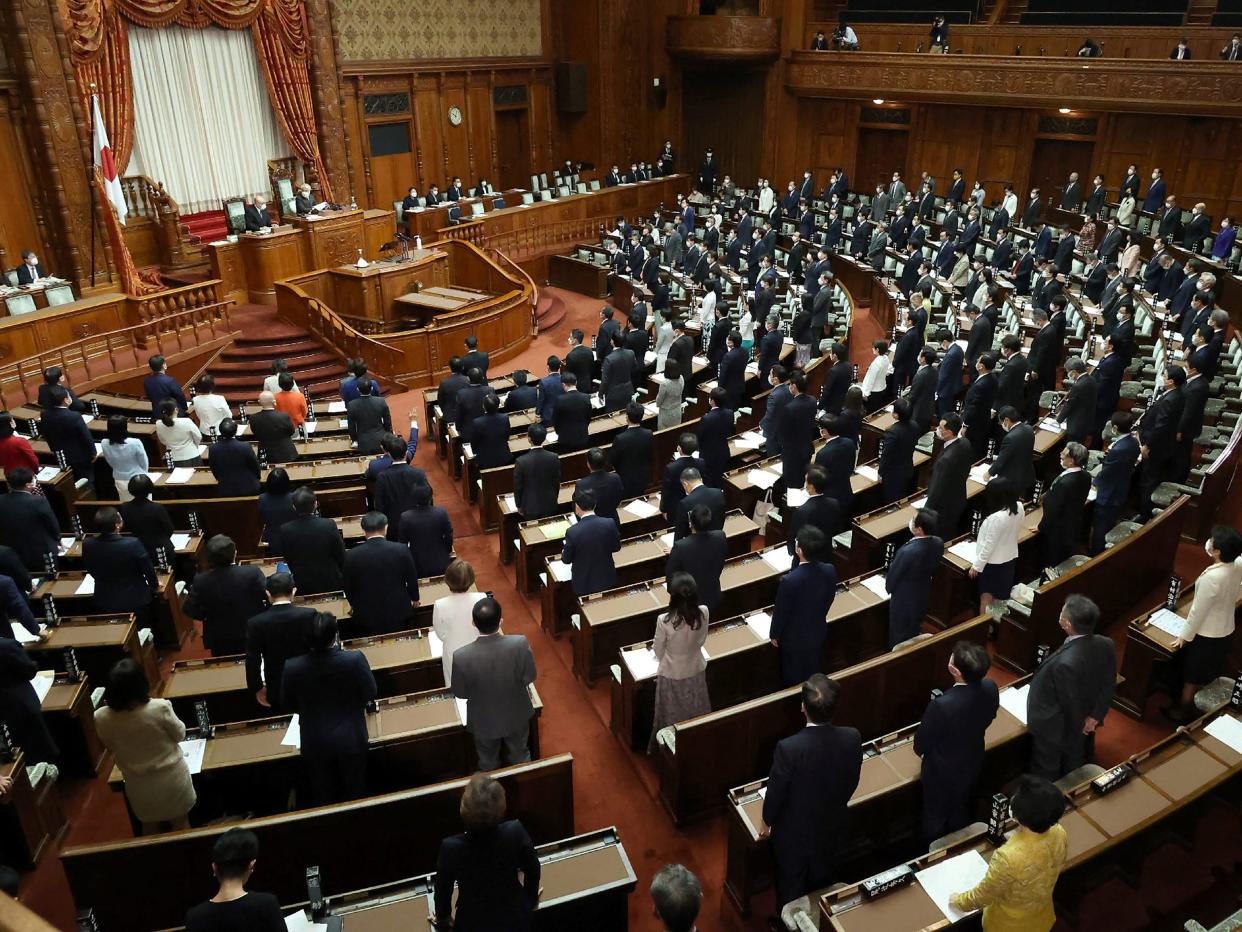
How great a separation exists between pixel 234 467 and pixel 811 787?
5.68 meters

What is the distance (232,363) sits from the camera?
42.5 ft

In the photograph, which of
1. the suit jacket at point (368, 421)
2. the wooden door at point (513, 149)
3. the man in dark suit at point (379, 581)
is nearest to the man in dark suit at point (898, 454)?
the man in dark suit at point (379, 581)

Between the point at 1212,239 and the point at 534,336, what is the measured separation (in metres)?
11.2

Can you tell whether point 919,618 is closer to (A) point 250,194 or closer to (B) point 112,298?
(B) point 112,298

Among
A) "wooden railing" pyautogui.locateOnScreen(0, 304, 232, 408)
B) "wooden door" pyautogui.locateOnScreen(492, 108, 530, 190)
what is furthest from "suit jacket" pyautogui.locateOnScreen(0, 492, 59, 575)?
"wooden door" pyautogui.locateOnScreen(492, 108, 530, 190)

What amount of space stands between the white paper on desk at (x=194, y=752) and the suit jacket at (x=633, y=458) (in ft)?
12.8

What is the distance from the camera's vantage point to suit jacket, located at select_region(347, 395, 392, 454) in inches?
332

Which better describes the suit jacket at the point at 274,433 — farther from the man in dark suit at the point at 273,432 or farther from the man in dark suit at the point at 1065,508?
the man in dark suit at the point at 1065,508

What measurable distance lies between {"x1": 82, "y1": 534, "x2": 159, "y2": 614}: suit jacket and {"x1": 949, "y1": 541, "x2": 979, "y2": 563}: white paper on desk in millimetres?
5522

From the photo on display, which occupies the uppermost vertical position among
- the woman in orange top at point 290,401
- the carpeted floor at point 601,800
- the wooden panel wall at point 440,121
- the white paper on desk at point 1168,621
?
the wooden panel wall at point 440,121

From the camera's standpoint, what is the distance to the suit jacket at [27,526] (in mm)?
6188

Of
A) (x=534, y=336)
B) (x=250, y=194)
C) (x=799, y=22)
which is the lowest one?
(x=534, y=336)

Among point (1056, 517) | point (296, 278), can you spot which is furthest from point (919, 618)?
point (296, 278)

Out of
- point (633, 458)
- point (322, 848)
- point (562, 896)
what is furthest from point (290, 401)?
point (562, 896)
